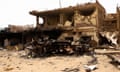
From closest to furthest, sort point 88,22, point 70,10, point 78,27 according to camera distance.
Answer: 1. point 88,22
2. point 78,27
3. point 70,10

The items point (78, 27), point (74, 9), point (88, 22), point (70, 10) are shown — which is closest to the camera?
point (88, 22)

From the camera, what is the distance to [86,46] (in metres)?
22.1

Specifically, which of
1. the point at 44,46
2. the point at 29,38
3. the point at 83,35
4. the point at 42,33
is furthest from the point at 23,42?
the point at 44,46

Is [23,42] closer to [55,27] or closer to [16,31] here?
[16,31]

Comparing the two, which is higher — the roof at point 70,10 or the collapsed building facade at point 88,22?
the roof at point 70,10

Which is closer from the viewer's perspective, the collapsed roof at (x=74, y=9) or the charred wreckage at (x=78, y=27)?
the charred wreckage at (x=78, y=27)

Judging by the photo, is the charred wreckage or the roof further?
the roof

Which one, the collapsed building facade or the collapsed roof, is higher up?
the collapsed roof

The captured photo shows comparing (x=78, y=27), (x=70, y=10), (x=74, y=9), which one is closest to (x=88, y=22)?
(x=78, y=27)

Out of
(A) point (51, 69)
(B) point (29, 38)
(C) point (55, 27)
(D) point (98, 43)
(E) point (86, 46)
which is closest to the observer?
(A) point (51, 69)

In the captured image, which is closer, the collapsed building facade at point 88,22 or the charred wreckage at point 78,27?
the charred wreckage at point 78,27

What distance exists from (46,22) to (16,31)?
15.6 ft

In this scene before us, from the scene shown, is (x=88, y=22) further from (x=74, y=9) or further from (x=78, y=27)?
(x=74, y=9)

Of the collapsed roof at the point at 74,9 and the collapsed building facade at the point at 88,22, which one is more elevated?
the collapsed roof at the point at 74,9
